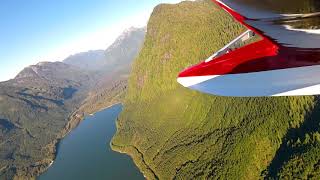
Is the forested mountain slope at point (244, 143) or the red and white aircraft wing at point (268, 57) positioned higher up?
the red and white aircraft wing at point (268, 57)

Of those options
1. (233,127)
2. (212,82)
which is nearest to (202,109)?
(233,127)

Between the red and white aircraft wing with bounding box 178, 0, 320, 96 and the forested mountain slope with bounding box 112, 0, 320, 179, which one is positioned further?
the forested mountain slope with bounding box 112, 0, 320, 179

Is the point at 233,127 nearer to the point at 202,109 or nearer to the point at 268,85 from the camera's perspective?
the point at 202,109

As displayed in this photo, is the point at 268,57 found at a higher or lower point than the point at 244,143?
higher

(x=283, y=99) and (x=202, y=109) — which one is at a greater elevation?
(x=283, y=99)

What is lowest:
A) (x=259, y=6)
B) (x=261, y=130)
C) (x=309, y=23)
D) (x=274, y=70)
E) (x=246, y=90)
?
(x=261, y=130)

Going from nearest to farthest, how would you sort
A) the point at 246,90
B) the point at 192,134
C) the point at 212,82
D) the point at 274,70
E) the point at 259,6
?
1. the point at 259,6
2. the point at 274,70
3. the point at 246,90
4. the point at 212,82
5. the point at 192,134

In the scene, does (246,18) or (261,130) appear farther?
(261,130)

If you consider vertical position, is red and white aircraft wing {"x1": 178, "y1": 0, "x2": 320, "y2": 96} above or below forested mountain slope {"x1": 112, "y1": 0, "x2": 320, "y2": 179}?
above

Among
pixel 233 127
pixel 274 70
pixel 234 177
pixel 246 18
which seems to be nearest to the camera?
pixel 246 18

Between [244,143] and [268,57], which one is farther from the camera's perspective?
[244,143]

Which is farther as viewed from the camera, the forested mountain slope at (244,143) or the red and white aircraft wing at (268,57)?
the forested mountain slope at (244,143)
